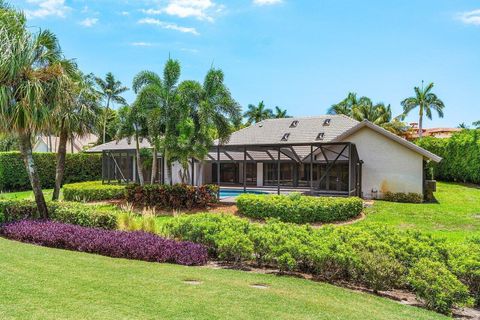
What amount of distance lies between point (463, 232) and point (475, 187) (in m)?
18.3

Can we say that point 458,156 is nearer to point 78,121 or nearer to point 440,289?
point 78,121

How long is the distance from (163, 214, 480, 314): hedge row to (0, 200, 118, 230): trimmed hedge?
2990mm

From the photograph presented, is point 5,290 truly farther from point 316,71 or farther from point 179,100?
point 316,71

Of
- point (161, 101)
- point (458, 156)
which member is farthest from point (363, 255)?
point (458, 156)

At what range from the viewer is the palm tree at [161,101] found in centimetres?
1889

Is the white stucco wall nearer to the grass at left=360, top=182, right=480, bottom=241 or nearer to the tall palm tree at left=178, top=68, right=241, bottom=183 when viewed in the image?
the grass at left=360, top=182, right=480, bottom=241

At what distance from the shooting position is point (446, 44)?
643 inches

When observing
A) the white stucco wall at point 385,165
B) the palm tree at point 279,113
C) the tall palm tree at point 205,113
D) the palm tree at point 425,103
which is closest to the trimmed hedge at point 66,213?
the tall palm tree at point 205,113

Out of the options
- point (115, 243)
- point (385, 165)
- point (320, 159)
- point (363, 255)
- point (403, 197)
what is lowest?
point (115, 243)

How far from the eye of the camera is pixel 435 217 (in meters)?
16.5

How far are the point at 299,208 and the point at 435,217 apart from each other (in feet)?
20.8

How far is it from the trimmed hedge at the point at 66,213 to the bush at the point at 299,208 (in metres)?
6.39

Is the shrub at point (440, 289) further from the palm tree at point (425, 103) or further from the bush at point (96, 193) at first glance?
the palm tree at point (425, 103)

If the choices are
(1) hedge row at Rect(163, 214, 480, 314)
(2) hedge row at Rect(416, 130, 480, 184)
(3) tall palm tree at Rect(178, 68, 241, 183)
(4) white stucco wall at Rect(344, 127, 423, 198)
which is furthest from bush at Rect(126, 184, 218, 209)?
(2) hedge row at Rect(416, 130, 480, 184)
